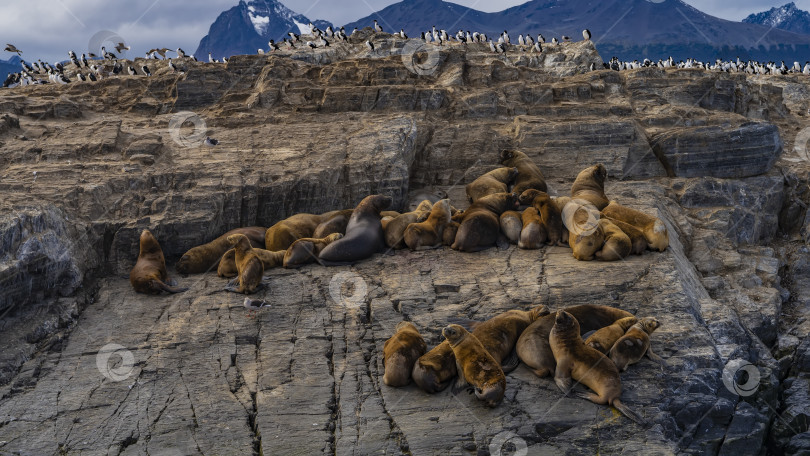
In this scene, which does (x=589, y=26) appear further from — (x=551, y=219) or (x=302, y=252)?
(x=302, y=252)

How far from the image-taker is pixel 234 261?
9.50 m

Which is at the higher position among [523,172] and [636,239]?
Answer: [523,172]

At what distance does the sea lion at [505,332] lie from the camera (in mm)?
6949

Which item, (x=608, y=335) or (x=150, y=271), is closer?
(x=608, y=335)

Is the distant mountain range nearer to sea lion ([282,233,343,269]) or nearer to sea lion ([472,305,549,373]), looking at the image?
sea lion ([282,233,343,269])

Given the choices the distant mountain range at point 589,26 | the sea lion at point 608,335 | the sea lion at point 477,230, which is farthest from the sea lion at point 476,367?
the distant mountain range at point 589,26

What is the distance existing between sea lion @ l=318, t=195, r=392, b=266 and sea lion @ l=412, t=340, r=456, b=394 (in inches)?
130

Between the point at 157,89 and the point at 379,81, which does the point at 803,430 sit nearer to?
the point at 379,81

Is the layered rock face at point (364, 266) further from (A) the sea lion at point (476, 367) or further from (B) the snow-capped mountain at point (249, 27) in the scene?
(B) the snow-capped mountain at point (249, 27)

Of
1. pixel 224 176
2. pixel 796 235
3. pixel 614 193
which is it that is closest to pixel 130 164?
pixel 224 176

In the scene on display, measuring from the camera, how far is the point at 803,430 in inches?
365

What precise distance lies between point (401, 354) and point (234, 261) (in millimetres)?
3658

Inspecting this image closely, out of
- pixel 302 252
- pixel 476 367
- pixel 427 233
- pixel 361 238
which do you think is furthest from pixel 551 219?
pixel 476 367

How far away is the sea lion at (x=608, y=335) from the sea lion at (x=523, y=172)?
4.58 meters
